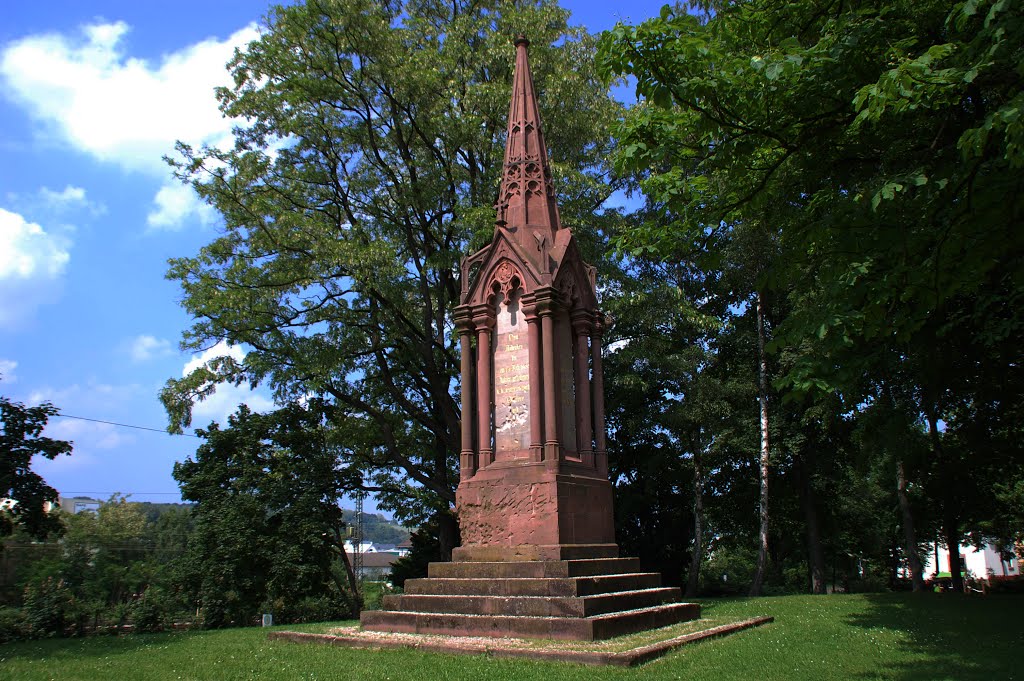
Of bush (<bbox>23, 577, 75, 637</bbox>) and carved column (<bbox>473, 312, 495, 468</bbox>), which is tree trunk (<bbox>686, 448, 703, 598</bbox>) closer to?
carved column (<bbox>473, 312, 495, 468</bbox>)

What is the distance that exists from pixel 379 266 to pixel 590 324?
688cm

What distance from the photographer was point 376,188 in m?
22.1

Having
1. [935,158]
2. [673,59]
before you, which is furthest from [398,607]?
[935,158]

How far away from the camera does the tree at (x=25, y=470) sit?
1345 centimetres

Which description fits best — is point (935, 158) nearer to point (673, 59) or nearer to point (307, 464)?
point (673, 59)

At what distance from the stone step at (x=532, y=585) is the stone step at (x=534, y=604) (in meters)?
0.25

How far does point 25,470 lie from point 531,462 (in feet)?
32.1

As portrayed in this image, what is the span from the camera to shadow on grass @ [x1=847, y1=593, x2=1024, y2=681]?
7.61m

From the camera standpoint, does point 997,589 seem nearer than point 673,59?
No

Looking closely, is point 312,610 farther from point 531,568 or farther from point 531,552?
point 531,568

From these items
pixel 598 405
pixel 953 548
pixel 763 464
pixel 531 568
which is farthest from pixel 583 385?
pixel 953 548

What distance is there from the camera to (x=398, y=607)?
37.5 ft

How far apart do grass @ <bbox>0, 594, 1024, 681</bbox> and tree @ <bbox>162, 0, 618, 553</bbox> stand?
28.8 ft

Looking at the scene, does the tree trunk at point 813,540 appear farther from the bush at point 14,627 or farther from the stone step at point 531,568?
the bush at point 14,627
